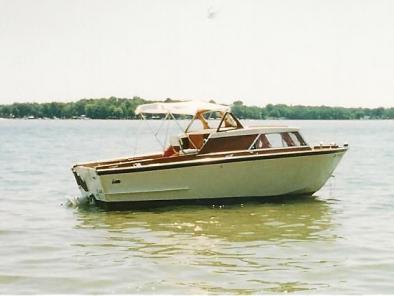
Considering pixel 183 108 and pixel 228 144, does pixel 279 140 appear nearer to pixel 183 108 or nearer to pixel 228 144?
pixel 228 144

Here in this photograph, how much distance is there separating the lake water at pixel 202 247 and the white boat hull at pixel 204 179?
0.39 metres

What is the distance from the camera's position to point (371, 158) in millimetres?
39188

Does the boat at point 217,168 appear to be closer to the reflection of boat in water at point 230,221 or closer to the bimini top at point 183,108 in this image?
the bimini top at point 183,108

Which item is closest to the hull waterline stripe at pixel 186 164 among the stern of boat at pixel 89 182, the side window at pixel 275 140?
the stern of boat at pixel 89 182

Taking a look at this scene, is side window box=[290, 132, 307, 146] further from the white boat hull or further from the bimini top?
the bimini top

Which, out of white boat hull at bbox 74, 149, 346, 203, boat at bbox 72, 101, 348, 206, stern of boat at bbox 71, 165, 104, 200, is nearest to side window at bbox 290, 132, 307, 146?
boat at bbox 72, 101, 348, 206

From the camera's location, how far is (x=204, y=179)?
16.1 m

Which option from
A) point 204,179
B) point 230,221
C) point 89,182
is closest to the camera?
point 230,221

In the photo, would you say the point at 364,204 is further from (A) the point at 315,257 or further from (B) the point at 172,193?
(A) the point at 315,257

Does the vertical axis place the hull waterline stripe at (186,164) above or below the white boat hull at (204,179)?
above

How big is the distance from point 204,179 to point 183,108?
2.37 meters

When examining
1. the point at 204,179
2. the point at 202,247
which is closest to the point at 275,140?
the point at 204,179

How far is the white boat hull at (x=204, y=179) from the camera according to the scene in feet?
51.8

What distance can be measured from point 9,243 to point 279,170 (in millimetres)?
6999
